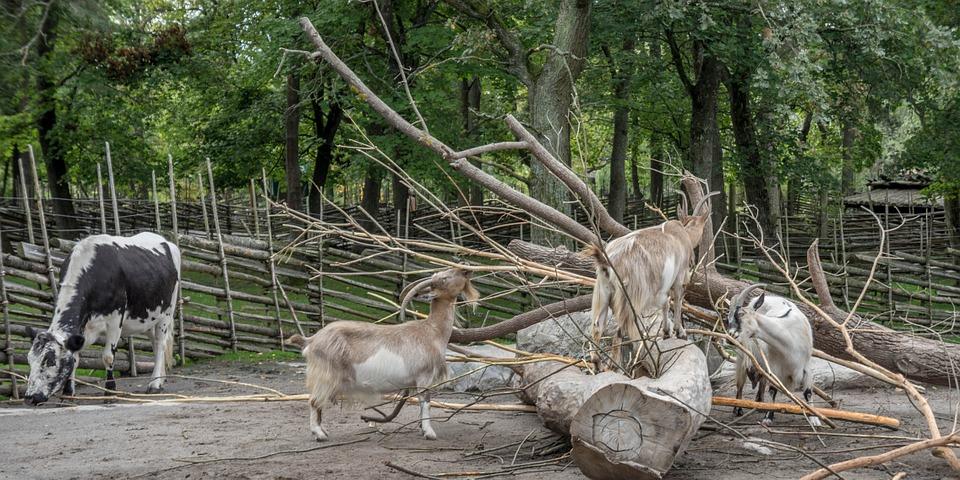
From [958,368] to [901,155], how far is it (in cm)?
1160

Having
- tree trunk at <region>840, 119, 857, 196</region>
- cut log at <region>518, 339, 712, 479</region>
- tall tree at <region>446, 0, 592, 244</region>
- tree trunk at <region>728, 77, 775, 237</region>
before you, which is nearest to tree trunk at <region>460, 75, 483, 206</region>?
tree trunk at <region>728, 77, 775, 237</region>

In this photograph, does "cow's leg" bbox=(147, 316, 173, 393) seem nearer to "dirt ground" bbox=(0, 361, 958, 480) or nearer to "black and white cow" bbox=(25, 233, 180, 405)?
"black and white cow" bbox=(25, 233, 180, 405)

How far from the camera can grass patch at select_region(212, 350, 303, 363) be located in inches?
482

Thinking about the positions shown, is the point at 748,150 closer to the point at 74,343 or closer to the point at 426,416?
the point at 426,416

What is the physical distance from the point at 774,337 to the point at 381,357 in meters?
2.90

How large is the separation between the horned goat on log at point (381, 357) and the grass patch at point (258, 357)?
5906 millimetres

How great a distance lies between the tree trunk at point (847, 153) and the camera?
19.5 metres

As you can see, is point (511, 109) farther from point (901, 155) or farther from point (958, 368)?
point (958, 368)

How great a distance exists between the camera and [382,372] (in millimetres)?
6293

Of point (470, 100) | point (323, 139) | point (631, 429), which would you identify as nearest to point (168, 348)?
point (631, 429)

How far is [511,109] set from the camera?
2298cm


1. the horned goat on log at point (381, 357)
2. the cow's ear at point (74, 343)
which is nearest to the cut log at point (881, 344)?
the horned goat on log at point (381, 357)

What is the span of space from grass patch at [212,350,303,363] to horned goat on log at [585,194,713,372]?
7064 mm

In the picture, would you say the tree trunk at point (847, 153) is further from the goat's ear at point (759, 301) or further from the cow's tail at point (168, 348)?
the cow's tail at point (168, 348)
